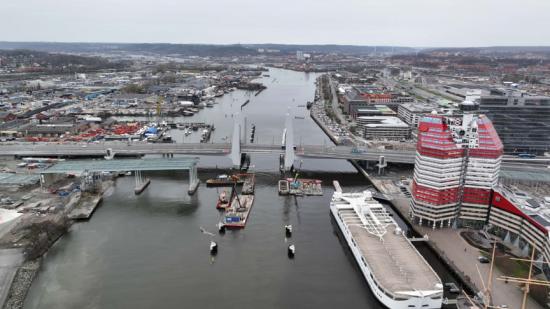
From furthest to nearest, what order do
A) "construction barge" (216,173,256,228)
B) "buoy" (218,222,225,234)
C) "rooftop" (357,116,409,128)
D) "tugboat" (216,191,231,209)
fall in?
"rooftop" (357,116,409,128) < "tugboat" (216,191,231,209) < "construction barge" (216,173,256,228) < "buoy" (218,222,225,234)

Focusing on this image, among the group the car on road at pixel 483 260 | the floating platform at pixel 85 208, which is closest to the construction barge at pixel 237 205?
the floating platform at pixel 85 208

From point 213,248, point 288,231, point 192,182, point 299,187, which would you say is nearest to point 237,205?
point 288,231

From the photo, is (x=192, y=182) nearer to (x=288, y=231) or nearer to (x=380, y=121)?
(x=288, y=231)

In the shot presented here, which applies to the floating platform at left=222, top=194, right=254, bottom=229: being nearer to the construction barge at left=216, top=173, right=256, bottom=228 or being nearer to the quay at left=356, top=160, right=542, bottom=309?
the construction barge at left=216, top=173, right=256, bottom=228

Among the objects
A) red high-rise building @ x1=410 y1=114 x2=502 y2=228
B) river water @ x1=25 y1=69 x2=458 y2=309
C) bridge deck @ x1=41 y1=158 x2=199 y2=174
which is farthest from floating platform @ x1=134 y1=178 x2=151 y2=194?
red high-rise building @ x1=410 y1=114 x2=502 y2=228

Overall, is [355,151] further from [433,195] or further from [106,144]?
[106,144]
